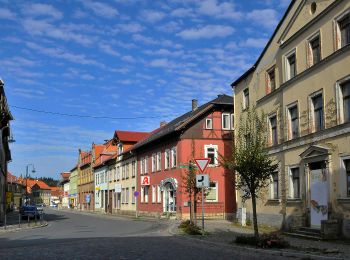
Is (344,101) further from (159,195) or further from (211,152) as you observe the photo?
(159,195)

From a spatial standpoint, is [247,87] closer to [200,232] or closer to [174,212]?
[200,232]

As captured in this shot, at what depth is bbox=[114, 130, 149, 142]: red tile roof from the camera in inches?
2482

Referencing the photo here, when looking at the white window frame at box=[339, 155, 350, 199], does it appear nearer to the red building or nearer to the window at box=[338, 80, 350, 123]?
the window at box=[338, 80, 350, 123]

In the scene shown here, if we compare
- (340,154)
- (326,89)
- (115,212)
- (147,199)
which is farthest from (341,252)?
(115,212)

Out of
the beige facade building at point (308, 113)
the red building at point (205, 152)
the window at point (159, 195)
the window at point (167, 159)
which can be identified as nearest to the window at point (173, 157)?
A: the red building at point (205, 152)

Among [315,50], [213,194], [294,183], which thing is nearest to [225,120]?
[213,194]

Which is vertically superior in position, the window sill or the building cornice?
the building cornice

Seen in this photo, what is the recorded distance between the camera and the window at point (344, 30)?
20.2 m

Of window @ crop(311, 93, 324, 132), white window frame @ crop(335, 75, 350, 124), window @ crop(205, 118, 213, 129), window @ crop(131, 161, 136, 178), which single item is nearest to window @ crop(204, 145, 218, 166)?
window @ crop(205, 118, 213, 129)

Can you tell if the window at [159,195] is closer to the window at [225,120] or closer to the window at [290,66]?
the window at [225,120]

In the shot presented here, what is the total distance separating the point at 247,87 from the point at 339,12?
11.7 metres

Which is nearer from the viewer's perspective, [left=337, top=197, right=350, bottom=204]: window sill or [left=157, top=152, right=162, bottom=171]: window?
[left=337, top=197, right=350, bottom=204]: window sill

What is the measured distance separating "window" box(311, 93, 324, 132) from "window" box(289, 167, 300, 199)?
2.92 metres

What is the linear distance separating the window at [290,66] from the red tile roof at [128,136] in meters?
39.1
